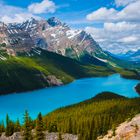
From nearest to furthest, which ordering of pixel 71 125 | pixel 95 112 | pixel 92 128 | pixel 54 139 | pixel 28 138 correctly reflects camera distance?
pixel 28 138
pixel 54 139
pixel 92 128
pixel 71 125
pixel 95 112

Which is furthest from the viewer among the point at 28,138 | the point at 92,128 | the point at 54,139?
the point at 92,128

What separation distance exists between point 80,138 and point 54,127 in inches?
718

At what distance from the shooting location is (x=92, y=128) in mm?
130250

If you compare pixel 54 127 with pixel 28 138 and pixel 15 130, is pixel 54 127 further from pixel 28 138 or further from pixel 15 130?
pixel 28 138

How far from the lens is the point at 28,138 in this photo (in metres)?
75.6

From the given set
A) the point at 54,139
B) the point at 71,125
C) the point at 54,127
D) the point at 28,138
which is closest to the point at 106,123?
the point at 71,125

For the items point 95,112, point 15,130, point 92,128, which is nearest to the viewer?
point 15,130

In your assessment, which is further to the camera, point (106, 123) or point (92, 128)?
point (106, 123)

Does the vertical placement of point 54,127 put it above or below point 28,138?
below

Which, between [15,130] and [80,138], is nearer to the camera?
[80,138]

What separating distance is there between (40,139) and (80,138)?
40.8m

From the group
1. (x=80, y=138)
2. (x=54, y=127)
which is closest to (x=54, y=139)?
(x=80, y=138)

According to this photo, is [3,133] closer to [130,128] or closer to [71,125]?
[71,125]

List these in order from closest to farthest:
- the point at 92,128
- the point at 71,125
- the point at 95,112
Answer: the point at 92,128
the point at 71,125
the point at 95,112
